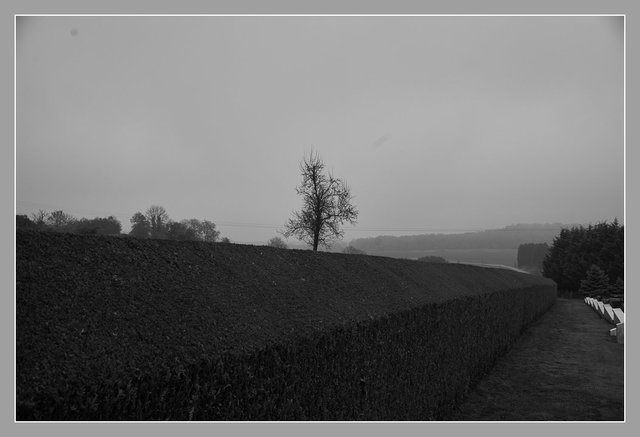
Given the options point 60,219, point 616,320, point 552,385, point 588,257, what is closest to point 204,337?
point 60,219

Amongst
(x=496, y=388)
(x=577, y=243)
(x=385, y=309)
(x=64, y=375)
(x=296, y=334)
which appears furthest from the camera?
(x=577, y=243)

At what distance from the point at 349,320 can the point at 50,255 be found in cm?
298

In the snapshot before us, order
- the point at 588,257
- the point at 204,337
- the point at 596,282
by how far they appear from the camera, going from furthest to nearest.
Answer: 1. the point at 588,257
2. the point at 596,282
3. the point at 204,337

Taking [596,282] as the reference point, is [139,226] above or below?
above

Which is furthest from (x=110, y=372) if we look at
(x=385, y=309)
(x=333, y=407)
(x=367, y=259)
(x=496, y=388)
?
(x=496, y=388)

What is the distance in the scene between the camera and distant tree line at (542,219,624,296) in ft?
189

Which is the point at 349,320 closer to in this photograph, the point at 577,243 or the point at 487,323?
the point at 487,323

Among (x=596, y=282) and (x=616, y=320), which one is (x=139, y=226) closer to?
(x=616, y=320)

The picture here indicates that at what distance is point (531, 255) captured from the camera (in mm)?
114000

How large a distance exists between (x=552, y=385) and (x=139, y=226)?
12.0 m

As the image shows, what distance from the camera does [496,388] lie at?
1012 cm

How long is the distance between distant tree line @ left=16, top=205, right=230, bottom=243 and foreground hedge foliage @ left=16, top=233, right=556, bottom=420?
81cm

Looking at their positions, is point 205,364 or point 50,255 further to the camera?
point 50,255

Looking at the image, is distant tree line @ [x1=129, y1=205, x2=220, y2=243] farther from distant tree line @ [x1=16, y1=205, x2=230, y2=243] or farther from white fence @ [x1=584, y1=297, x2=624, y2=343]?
white fence @ [x1=584, y1=297, x2=624, y2=343]
